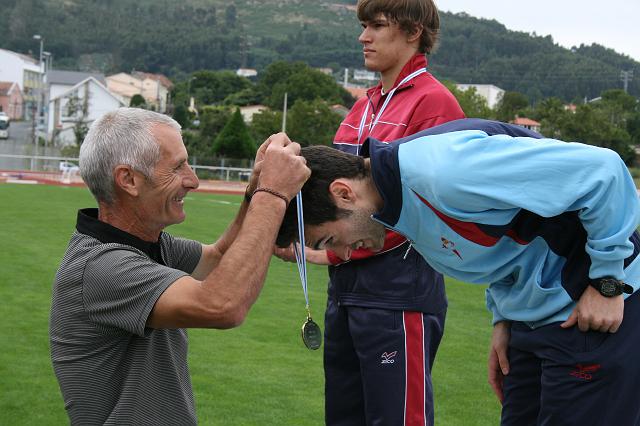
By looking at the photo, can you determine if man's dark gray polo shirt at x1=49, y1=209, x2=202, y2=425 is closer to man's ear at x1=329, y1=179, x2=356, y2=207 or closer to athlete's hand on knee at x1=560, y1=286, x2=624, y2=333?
man's ear at x1=329, y1=179, x2=356, y2=207

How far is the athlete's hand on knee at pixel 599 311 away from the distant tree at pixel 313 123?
4475 centimetres

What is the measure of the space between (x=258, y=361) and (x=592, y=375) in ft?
13.6

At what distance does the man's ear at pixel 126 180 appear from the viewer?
2.98 meters

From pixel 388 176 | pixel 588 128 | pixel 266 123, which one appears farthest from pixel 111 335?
pixel 266 123

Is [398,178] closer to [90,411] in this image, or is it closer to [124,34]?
[90,411]

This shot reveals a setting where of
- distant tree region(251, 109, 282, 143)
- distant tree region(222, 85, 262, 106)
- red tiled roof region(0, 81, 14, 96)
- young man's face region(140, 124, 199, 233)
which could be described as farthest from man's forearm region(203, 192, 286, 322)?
red tiled roof region(0, 81, 14, 96)

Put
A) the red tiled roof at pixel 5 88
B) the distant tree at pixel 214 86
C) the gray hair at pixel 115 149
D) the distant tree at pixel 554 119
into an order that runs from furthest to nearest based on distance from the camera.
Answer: the red tiled roof at pixel 5 88 < the distant tree at pixel 214 86 < the distant tree at pixel 554 119 < the gray hair at pixel 115 149

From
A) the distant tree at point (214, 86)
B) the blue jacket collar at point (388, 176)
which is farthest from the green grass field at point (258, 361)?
the distant tree at point (214, 86)

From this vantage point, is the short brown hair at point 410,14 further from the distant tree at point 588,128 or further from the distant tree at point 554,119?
the distant tree at point 554,119

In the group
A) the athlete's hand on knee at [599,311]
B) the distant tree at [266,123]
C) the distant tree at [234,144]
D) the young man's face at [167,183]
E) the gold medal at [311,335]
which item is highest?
the young man's face at [167,183]

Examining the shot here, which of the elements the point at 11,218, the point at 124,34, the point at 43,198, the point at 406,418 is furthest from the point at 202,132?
the point at 124,34

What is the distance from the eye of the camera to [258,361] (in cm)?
677

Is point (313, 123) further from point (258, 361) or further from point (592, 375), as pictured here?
point (592, 375)

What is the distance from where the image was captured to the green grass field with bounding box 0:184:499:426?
18.2ft
